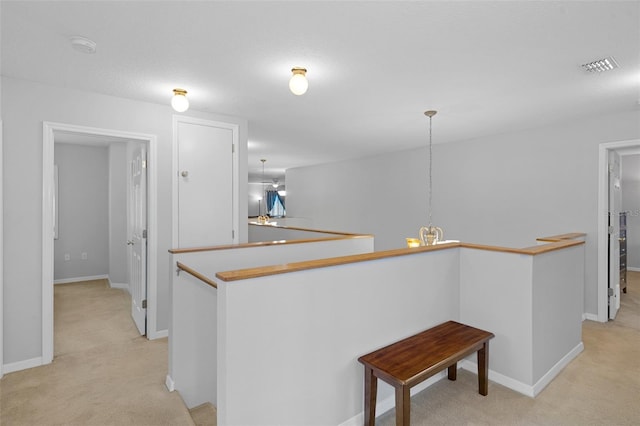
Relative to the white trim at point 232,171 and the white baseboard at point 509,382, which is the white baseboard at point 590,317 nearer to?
the white baseboard at point 509,382

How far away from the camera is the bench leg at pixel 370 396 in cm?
188

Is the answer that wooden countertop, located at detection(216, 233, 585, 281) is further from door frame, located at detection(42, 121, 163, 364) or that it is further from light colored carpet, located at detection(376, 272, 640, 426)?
door frame, located at detection(42, 121, 163, 364)

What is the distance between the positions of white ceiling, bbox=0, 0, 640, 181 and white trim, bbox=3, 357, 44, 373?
2.34m

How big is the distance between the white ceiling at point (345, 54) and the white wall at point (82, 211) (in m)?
3.19

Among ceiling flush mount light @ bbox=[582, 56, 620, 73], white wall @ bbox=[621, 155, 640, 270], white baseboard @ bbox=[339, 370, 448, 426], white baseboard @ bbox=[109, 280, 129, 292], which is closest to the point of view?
white baseboard @ bbox=[339, 370, 448, 426]

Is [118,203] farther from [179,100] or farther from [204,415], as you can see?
[204,415]

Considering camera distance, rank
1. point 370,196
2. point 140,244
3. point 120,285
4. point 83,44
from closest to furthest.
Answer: point 83,44, point 140,244, point 120,285, point 370,196

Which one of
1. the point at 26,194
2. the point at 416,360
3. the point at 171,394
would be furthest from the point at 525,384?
the point at 26,194

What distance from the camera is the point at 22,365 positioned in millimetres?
2662

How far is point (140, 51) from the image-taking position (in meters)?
2.24

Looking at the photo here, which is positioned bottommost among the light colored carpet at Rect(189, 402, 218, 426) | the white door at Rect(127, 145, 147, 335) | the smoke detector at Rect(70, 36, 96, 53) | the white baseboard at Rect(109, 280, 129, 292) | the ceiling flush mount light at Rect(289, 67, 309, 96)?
the light colored carpet at Rect(189, 402, 218, 426)

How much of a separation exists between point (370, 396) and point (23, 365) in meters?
2.85

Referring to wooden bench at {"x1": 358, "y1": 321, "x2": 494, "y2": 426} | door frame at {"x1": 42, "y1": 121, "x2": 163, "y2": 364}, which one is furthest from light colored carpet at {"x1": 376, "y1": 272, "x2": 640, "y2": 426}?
door frame at {"x1": 42, "y1": 121, "x2": 163, "y2": 364}

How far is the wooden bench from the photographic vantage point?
171 centimetres
